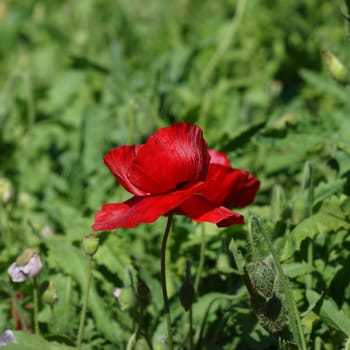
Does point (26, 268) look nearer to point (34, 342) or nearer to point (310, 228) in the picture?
point (34, 342)

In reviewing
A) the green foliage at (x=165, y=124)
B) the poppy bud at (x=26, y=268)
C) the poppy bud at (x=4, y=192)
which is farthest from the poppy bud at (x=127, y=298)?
the poppy bud at (x=4, y=192)

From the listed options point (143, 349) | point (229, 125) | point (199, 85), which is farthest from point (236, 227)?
point (199, 85)

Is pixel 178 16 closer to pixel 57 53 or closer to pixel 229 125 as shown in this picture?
pixel 57 53

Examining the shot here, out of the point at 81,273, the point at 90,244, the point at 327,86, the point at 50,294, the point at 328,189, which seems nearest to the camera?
the point at 90,244

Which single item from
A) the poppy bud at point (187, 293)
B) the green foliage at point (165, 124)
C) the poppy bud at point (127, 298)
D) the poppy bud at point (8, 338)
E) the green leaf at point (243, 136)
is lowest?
the green foliage at point (165, 124)

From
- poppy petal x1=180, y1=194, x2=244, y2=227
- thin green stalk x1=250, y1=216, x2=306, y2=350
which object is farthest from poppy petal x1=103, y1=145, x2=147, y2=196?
thin green stalk x1=250, y1=216, x2=306, y2=350

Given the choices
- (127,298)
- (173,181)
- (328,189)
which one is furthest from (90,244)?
(328,189)

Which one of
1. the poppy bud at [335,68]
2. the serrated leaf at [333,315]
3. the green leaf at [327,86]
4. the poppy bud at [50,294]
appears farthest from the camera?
the green leaf at [327,86]

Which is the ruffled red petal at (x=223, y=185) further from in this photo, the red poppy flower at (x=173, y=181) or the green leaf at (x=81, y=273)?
the green leaf at (x=81, y=273)
